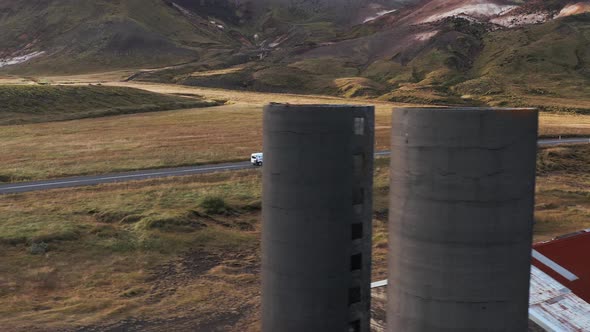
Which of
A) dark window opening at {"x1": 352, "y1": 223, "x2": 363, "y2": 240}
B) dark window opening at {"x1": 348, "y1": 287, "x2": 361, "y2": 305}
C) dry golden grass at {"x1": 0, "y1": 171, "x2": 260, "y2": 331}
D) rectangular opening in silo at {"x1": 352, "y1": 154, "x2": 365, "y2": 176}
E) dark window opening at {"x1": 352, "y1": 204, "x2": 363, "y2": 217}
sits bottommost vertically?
dry golden grass at {"x1": 0, "y1": 171, "x2": 260, "y2": 331}

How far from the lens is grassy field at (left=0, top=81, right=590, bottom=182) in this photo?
53125mm

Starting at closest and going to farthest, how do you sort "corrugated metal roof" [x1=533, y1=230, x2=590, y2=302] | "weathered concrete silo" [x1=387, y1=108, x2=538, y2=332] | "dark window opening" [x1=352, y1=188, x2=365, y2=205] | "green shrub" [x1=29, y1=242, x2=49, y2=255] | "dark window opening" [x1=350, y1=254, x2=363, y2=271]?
"weathered concrete silo" [x1=387, y1=108, x2=538, y2=332] < "dark window opening" [x1=352, y1=188, x2=365, y2=205] < "dark window opening" [x1=350, y1=254, x2=363, y2=271] < "corrugated metal roof" [x1=533, y1=230, x2=590, y2=302] < "green shrub" [x1=29, y1=242, x2=49, y2=255]

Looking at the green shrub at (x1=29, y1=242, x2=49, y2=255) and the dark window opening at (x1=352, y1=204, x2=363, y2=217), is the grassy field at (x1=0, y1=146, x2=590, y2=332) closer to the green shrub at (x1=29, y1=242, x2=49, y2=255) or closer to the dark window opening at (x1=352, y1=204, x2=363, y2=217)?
the green shrub at (x1=29, y1=242, x2=49, y2=255)

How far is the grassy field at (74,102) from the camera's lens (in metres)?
94.4

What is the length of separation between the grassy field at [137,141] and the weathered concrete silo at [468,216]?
4296 centimetres

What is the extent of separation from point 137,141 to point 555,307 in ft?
184

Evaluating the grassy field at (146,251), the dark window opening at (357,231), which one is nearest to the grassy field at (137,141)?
the grassy field at (146,251)

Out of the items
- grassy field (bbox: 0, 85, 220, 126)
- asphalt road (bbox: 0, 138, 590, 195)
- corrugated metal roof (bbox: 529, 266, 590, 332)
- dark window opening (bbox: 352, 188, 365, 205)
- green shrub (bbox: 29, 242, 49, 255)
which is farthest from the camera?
grassy field (bbox: 0, 85, 220, 126)

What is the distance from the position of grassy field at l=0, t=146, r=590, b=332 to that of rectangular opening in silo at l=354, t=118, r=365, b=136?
890 cm

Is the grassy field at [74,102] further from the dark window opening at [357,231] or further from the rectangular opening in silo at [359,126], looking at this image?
the rectangular opening in silo at [359,126]

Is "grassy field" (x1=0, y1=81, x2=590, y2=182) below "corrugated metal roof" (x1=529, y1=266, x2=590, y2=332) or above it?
above

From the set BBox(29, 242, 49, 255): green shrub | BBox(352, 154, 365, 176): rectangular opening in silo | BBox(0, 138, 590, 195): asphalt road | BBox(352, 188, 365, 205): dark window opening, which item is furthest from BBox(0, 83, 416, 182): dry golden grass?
BBox(352, 154, 365, 176): rectangular opening in silo

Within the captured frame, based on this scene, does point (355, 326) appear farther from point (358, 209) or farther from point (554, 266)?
point (554, 266)

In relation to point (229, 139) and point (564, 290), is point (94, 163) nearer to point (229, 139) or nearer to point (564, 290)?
point (229, 139)
